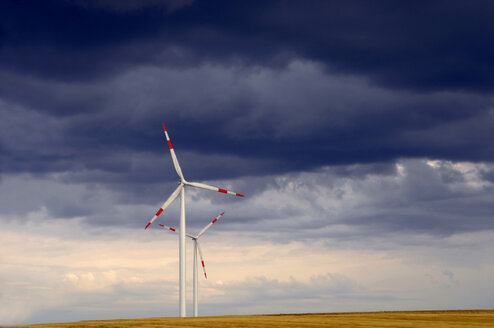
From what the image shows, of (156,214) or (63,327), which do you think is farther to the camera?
(156,214)

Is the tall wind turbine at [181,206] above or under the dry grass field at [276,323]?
above

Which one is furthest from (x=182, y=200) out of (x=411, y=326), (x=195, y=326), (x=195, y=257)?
(x=411, y=326)

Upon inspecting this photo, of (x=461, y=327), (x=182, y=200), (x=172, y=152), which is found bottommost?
(x=461, y=327)

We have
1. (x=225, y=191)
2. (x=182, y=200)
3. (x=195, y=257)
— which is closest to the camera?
(x=182, y=200)

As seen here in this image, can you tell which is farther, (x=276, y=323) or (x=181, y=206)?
(x=181, y=206)

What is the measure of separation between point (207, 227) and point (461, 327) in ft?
265

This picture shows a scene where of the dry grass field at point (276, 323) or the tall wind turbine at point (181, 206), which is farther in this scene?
the tall wind turbine at point (181, 206)

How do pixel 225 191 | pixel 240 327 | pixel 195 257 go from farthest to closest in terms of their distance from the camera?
1. pixel 195 257
2. pixel 225 191
3. pixel 240 327

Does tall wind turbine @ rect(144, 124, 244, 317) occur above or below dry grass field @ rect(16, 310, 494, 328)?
above

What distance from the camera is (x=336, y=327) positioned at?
2881 inches

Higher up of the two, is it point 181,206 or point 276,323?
point 181,206

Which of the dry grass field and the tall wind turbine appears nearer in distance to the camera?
the dry grass field

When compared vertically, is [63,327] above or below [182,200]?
below

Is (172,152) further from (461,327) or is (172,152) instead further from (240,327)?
(461,327)
